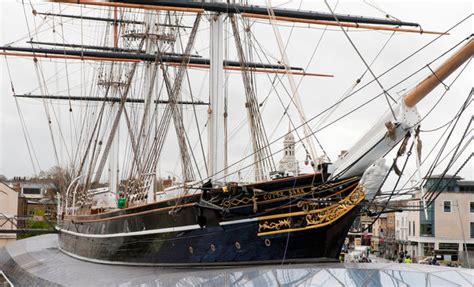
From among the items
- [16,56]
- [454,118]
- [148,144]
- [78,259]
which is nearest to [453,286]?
[454,118]

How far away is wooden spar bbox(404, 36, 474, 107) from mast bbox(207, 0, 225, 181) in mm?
7139

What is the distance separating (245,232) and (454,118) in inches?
249

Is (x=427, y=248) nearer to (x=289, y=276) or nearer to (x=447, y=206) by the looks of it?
(x=447, y=206)

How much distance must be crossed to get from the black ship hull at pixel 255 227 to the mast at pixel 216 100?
2091mm

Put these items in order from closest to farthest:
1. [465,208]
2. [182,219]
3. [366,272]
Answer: [366,272], [182,219], [465,208]

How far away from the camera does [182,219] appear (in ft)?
66.4

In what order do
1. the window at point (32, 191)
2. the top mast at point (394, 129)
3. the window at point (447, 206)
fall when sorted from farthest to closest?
the window at point (32, 191), the window at point (447, 206), the top mast at point (394, 129)

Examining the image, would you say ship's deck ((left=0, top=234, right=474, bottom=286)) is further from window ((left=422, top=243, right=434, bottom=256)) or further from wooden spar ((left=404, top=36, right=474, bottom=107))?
window ((left=422, top=243, right=434, bottom=256))

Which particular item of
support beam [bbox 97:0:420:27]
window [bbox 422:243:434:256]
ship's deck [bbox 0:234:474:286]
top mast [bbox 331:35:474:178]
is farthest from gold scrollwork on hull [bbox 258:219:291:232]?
window [bbox 422:243:434:256]

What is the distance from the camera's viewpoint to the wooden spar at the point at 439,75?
14.8m

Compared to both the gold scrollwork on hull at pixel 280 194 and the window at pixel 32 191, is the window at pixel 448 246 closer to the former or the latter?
the gold scrollwork on hull at pixel 280 194

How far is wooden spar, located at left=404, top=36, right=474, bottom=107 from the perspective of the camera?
1481 cm

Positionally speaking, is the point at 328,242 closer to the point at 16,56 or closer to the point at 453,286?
the point at 453,286

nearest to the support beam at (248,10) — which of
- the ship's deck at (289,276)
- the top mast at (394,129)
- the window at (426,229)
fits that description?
the top mast at (394,129)
